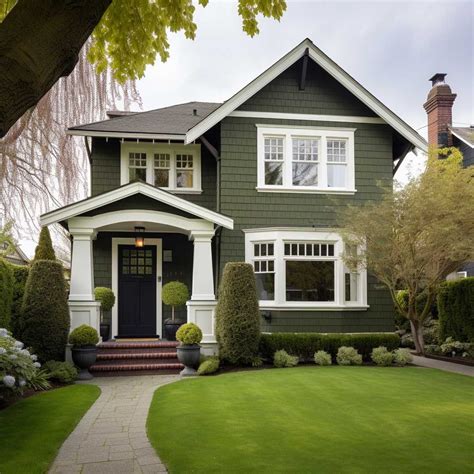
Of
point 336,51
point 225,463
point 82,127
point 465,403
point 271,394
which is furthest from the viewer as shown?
point 336,51

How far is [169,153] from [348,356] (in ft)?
24.5

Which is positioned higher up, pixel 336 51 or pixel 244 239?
pixel 336 51

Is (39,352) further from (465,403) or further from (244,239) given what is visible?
(465,403)

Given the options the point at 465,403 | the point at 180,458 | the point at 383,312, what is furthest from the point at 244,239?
the point at 180,458

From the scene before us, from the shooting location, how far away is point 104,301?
13.2m

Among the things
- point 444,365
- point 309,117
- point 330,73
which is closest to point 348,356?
point 444,365

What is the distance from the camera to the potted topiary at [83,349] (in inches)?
425

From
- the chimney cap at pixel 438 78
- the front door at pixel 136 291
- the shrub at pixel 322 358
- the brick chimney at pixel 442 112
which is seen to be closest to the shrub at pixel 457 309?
the shrub at pixel 322 358

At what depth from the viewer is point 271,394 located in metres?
8.50

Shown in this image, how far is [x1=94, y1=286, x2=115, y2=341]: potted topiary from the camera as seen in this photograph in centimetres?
1323

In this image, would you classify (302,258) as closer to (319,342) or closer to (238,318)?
(319,342)

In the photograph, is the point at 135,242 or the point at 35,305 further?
the point at 135,242

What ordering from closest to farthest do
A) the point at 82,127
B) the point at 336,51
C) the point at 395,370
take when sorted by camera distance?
the point at 395,370, the point at 82,127, the point at 336,51

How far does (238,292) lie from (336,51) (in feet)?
38.0
